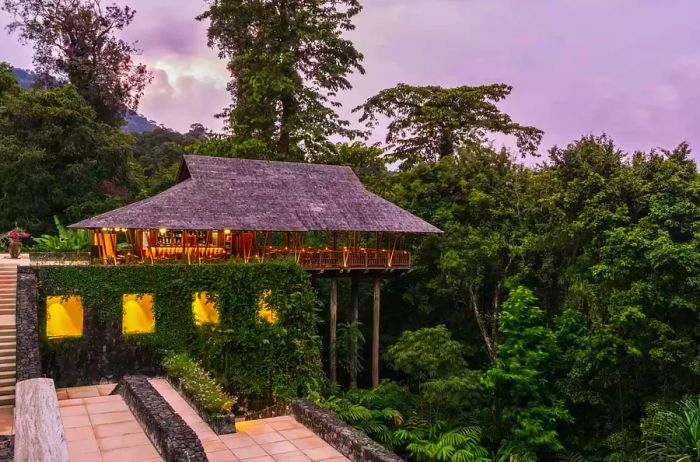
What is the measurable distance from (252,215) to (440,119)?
14672 millimetres

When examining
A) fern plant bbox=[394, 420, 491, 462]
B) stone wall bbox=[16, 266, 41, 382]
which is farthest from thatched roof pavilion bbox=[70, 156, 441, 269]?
fern plant bbox=[394, 420, 491, 462]

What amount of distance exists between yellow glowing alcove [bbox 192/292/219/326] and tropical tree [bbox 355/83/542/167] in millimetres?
15410

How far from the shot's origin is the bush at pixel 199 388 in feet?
35.4

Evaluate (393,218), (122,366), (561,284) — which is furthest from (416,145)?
(122,366)

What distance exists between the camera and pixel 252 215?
728 inches

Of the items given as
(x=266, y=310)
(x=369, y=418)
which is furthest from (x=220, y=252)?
(x=369, y=418)

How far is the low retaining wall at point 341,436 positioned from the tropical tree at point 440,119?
20.9 meters

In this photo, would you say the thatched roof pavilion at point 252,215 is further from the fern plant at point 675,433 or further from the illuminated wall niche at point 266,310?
the fern plant at point 675,433

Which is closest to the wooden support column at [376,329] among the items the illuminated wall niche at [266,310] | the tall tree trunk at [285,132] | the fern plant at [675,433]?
the illuminated wall niche at [266,310]

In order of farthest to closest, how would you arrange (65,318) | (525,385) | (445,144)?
(445,144) → (65,318) → (525,385)

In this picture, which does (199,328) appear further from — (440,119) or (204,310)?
(440,119)

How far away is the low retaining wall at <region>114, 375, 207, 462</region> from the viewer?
7723mm

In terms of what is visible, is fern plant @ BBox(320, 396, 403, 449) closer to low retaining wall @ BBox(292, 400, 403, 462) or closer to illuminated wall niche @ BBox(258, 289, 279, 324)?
illuminated wall niche @ BBox(258, 289, 279, 324)

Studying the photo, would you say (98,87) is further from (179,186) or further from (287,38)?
(179,186)
